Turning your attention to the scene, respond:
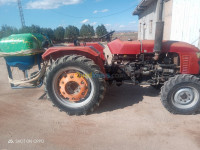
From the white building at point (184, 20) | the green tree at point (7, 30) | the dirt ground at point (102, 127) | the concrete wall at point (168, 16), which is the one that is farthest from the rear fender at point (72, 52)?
the green tree at point (7, 30)

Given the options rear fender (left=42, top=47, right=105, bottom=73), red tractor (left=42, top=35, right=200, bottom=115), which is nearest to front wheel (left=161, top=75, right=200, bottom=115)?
red tractor (left=42, top=35, right=200, bottom=115)

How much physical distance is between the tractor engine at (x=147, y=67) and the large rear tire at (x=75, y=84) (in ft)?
2.19

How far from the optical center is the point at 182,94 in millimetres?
2799

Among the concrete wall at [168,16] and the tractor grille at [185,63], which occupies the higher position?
the concrete wall at [168,16]

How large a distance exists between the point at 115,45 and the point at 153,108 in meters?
1.49

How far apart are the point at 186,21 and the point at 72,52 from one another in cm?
464

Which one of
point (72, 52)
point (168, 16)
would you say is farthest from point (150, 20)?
point (72, 52)

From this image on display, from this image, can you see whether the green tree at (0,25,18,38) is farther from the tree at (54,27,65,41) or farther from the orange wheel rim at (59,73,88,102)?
the orange wheel rim at (59,73,88,102)

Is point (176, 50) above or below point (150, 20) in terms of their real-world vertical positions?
below

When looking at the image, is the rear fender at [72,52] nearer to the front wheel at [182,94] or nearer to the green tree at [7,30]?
the front wheel at [182,94]

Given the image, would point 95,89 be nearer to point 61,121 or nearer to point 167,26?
point 61,121

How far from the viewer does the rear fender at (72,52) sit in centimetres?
282

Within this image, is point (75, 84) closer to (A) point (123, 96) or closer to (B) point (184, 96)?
(A) point (123, 96)

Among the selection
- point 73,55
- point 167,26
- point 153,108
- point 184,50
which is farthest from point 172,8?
point 73,55
